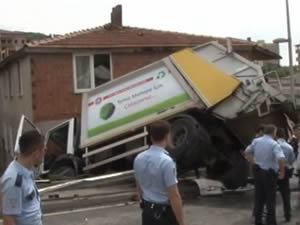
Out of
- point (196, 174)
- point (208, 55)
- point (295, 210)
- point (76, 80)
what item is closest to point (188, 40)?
point (76, 80)

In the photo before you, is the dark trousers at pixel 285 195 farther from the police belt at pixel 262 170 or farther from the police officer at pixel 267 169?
the police belt at pixel 262 170

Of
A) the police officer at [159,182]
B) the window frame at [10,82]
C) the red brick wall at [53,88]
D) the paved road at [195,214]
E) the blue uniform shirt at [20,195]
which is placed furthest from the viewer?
the window frame at [10,82]

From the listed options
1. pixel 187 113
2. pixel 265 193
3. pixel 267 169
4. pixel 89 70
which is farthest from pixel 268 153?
pixel 89 70

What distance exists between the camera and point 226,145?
39.1 ft

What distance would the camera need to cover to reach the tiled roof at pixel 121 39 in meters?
21.4

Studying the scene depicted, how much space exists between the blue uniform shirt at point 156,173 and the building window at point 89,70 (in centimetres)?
1663

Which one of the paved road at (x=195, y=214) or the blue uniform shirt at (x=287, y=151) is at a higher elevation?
the blue uniform shirt at (x=287, y=151)

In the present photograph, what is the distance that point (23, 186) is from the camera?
3996 mm

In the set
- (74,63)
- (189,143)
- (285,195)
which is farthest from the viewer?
(74,63)

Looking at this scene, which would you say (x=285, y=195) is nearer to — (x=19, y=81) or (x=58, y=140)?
(x=58, y=140)

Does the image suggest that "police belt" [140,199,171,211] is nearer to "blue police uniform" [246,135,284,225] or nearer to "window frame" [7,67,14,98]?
"blue police uniform" [246,135,284,225]

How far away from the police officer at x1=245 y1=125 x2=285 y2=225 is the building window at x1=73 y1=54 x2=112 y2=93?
13.6 m

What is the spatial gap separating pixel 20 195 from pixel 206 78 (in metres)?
8.20

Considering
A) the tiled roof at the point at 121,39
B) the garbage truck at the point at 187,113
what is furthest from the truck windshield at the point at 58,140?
the tiled roof at the point at 121,39
